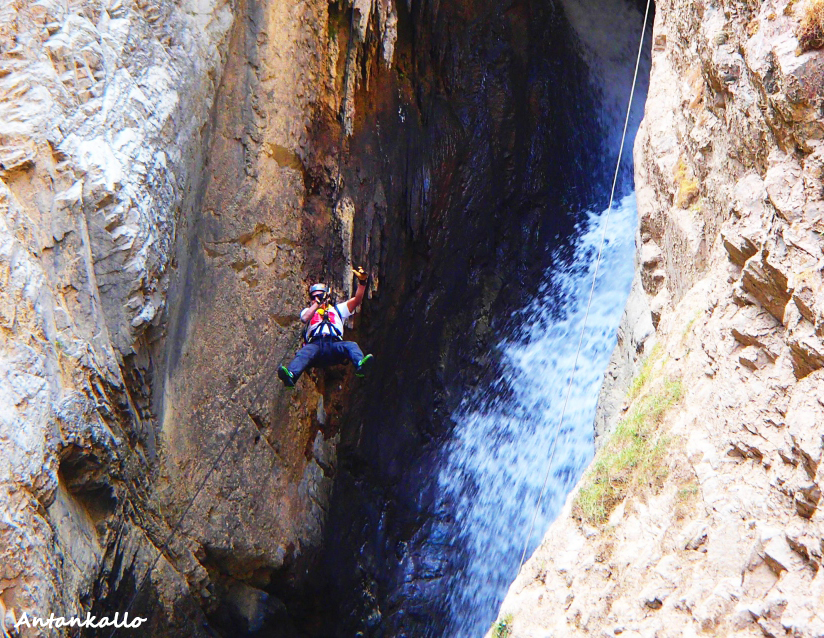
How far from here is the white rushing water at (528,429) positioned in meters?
7.89

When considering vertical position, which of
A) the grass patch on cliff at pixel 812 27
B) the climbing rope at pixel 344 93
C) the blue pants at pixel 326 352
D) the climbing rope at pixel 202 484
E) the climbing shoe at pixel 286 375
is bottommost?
the climbing rope at pixel 202 484

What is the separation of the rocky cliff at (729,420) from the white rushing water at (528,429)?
351 cm

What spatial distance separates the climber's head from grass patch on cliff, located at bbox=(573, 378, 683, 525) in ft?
13.0

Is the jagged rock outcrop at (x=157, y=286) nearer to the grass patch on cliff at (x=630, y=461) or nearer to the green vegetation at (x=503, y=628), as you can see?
the green vegetation at (x=503, y=628)

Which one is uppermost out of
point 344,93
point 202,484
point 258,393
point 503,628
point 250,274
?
point 344,93

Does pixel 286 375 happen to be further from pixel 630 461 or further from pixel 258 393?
pixel 630 461

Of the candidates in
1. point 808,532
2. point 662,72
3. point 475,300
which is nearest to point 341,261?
point 475,300

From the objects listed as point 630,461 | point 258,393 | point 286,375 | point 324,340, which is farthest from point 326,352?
point 630,461

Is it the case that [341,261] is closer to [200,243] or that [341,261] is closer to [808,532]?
[200,243]

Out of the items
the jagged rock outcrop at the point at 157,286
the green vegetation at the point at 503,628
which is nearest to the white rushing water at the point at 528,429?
the jagged rock outcrop at the point at 157,286

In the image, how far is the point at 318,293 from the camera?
24.3 ft

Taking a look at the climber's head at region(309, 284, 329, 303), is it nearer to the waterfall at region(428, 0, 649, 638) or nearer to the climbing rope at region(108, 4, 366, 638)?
the climbing rope at region(108, 4, 366, 638)

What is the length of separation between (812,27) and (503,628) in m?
3.50

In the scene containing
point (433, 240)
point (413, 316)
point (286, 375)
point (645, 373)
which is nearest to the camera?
point (645, 373)
